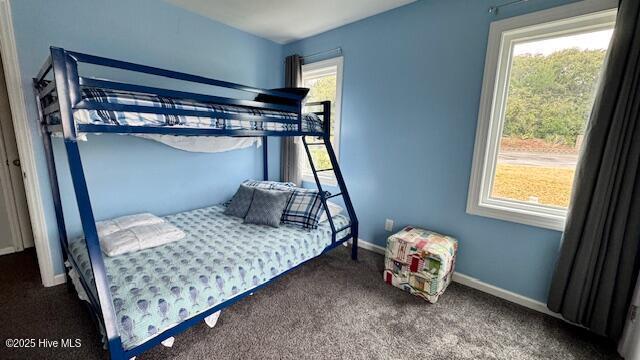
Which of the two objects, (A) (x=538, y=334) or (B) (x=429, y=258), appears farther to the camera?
(B) (x=429, y=258)

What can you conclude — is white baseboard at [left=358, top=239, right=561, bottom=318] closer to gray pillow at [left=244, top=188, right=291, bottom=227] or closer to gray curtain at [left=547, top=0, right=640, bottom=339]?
gray curtain at [left=547, top=0, right=640, bottom=339]

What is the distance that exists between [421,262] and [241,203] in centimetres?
184

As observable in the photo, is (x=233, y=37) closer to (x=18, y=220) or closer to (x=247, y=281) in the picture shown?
(x=247, y=281)

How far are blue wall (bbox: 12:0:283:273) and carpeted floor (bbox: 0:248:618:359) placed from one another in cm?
58

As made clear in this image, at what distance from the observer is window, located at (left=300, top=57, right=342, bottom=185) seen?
307cm

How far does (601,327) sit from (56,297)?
395cm

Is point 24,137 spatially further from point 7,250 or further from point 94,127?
point 7,250

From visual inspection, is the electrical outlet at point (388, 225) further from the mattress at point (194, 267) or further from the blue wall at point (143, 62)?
the blue wall at point (143, 62)

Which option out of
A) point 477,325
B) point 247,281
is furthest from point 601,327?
point 247,281

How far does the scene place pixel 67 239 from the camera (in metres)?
2.05

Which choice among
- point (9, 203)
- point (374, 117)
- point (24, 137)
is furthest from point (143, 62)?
point (374, 117)

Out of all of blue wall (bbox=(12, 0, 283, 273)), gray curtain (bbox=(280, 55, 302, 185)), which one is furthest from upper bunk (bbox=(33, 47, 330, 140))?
gray curtain (bbox=(280, 55, 302, 185))

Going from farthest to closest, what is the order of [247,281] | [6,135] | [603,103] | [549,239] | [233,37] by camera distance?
[233,37] → [6,135] → [549,239] → [247,281] → [603,103]

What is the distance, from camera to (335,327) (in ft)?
5.89
